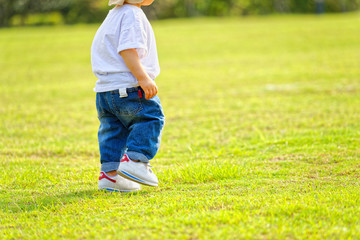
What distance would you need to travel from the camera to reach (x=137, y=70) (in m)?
3.45

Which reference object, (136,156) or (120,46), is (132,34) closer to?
(120,46)

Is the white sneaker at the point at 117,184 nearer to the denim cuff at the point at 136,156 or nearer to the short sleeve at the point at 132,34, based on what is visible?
the denim cuff at the point at 136,156

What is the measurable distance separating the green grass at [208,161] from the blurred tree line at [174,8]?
1778 inches

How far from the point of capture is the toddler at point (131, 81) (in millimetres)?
3455

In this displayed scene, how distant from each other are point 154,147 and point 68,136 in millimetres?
3381

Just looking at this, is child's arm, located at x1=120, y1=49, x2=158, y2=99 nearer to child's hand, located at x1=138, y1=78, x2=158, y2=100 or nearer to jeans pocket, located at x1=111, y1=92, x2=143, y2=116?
child's hand, located at x1=138, y1=78, x2=158, y2=100

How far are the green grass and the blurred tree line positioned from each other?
45.2 metres

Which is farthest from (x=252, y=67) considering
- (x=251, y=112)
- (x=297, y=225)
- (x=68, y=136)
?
(x=297, y=225)

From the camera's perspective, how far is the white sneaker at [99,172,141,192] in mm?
3695

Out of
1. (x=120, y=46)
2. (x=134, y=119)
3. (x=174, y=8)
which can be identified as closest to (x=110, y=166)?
(x=134, y=119)

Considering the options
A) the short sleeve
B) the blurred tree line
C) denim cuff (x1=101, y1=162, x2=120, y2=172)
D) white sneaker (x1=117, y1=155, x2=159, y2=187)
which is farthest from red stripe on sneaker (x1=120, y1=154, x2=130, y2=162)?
the blurred tree line

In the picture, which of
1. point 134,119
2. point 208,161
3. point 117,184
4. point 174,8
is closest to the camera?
point 134,119

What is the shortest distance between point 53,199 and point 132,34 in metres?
1.31

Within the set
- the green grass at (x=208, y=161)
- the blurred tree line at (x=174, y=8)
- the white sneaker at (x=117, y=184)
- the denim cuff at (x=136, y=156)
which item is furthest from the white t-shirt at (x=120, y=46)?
the blurred tree line at (x=174, y=8)
